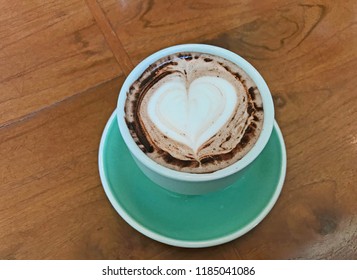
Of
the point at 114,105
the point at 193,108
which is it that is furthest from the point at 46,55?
the point at 193,108

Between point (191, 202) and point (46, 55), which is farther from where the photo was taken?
point (46, 55)

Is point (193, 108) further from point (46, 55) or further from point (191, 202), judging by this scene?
point (46, 55)

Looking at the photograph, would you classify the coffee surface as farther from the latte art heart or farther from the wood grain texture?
the wood grain texture

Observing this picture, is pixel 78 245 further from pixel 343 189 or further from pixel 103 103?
pixel 343 189

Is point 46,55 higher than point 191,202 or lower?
higher

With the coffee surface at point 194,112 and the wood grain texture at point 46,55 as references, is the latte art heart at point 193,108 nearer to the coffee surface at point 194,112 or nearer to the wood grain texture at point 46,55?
the coffee surface at point 194,112
